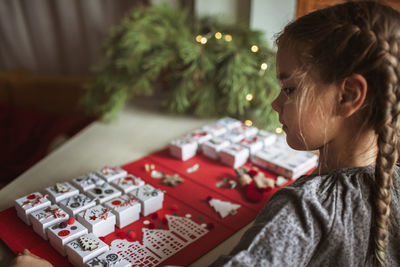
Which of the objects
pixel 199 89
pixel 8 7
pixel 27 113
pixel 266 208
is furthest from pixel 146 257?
pixel 8 7

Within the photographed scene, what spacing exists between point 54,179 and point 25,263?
37cm

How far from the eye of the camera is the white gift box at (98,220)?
0.71 meters

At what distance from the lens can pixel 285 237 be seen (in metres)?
0.52

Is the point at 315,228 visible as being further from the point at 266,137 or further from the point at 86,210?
the point at 266,137

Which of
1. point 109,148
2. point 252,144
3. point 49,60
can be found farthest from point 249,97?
point 49,60

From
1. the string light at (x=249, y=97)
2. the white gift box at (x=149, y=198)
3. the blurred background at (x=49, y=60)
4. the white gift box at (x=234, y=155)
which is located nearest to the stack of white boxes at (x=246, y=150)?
the white gift box at (x=234, y=155)

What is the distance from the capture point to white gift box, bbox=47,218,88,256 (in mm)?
661

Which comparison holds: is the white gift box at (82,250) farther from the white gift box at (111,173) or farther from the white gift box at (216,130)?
the white gift box at (216,130)

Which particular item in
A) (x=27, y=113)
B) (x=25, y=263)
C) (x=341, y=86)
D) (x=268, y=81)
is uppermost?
(x=341, y=86)

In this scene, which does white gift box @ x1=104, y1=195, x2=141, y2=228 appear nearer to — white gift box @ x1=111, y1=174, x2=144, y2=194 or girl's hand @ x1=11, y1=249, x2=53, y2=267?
white gift box @ x1=111, y1=174, x2=144, y2=194

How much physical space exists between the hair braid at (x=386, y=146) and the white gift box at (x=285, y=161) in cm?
41

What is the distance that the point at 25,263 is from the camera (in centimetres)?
60

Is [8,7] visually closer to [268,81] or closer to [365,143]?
[268,81]

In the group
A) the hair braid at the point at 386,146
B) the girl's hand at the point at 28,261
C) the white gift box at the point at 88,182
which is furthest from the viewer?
the white gift box at the point at 88,182
